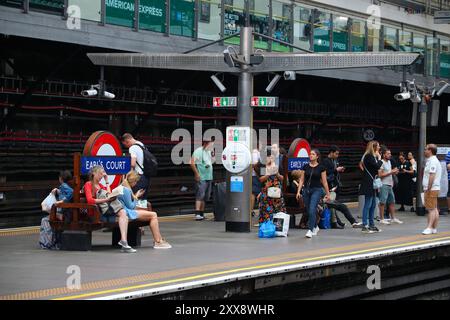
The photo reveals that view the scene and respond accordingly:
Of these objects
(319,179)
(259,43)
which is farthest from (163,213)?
(319,179)

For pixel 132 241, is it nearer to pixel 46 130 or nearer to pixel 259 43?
pixel 46 130

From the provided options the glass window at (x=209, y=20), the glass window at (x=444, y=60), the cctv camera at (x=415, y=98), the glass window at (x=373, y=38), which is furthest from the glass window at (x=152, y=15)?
the glass window at (x=444, y=60)

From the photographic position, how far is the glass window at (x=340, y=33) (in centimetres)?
2631

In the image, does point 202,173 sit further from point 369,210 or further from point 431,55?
point 431,55

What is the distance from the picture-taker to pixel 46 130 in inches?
853

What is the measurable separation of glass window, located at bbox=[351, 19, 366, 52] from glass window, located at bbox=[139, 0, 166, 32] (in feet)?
25.2

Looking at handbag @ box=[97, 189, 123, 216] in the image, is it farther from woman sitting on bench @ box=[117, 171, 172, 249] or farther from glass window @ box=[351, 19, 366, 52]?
glass window @ box=[351, 19, 366, 52]

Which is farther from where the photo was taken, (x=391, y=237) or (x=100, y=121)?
(x=100, y=121)

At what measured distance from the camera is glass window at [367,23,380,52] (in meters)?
27.8

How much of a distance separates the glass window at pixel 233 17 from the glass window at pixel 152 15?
1.98m

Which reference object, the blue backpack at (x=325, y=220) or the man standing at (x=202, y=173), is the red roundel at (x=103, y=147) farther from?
the man standing at (x=202, y=173)

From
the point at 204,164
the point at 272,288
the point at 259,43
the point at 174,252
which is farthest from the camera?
the point at 259,43
